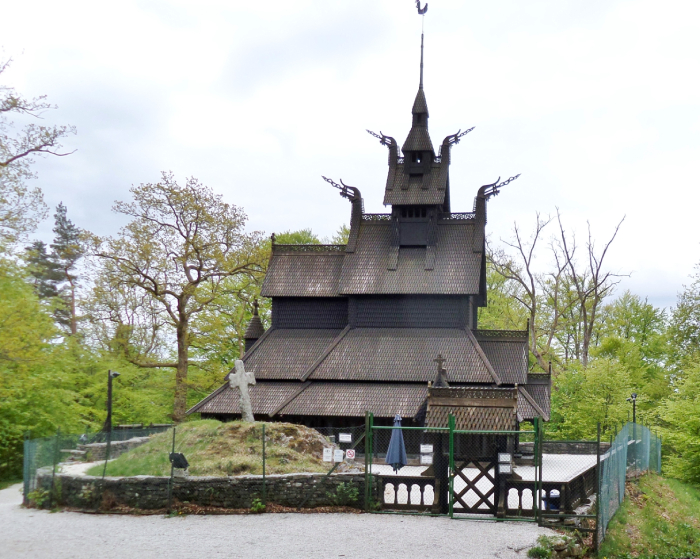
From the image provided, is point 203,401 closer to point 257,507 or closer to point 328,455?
point 328,455

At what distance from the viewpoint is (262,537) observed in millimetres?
13289

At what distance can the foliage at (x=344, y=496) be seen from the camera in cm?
1559

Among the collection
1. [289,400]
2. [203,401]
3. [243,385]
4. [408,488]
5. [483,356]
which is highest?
[483,356]

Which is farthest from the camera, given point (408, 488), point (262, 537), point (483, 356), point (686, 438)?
point (483, 356)

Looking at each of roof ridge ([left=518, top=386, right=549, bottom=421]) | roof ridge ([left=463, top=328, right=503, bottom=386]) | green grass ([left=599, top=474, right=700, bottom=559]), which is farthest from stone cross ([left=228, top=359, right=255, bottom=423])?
green grass ([left=599, top=474, right=700, bottom=559])

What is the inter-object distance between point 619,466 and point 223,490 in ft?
31.5

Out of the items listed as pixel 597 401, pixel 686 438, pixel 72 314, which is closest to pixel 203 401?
pixel 686 438

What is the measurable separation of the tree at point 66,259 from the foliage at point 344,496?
86.8 ft

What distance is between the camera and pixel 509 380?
88.5 feet

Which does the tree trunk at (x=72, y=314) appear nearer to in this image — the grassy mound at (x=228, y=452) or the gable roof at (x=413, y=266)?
the gable roof at (x=413, y=266)

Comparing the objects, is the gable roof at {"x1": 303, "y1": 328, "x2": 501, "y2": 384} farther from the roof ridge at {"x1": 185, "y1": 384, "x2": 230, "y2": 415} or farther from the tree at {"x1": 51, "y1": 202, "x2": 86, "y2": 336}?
the tree at {"x1": 51, "y1": 202, "x2": 86, "y2": 336}

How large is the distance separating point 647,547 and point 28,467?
15.0m

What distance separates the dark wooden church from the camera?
26.3 m

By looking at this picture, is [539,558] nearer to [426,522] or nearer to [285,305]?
[426,522]
